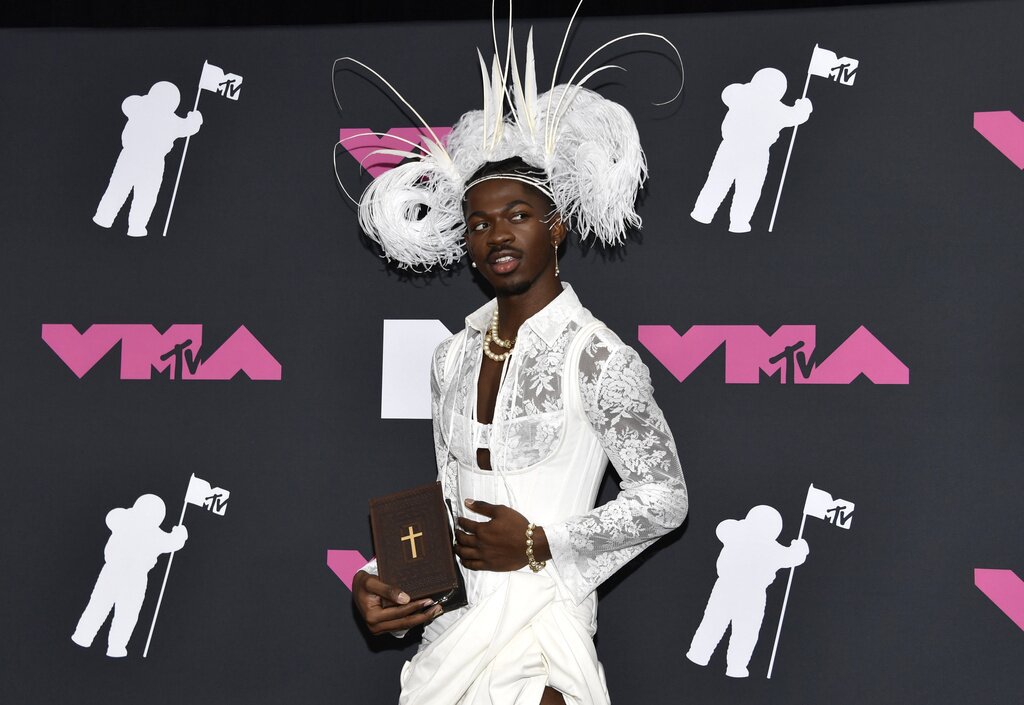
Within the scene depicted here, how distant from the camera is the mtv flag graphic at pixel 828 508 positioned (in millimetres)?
2248

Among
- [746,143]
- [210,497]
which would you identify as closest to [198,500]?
[210,497]

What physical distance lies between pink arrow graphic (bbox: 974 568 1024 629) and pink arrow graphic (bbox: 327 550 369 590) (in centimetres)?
144

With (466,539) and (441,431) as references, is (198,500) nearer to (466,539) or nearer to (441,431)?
(441,431)

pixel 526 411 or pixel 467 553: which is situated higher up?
pixel 526 411

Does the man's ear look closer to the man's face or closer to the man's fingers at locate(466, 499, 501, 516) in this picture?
the man's face

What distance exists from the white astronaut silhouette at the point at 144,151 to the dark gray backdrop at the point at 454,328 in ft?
0.12

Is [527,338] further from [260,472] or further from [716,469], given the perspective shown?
[260,472]

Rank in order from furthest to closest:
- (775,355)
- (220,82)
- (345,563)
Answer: (220,82) → (345,563) → (775,355)

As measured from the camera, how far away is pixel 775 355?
7.53 ft

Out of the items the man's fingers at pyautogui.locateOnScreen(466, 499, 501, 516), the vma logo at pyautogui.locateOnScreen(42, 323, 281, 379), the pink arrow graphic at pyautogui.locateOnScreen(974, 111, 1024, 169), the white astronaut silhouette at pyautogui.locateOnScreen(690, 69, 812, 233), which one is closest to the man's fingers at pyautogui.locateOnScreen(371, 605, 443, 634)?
the man's fingers at pyautogui.locateOnScreen(466, 499, 501, 516)

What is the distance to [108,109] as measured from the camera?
101 inches

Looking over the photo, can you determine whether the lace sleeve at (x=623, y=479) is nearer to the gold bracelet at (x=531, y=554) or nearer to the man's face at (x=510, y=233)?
the gold bracelet at (x=531, y=554)

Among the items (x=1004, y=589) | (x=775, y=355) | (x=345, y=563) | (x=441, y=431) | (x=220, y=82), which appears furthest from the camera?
(x=220, y=82)

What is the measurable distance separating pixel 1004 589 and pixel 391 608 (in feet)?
4.57
